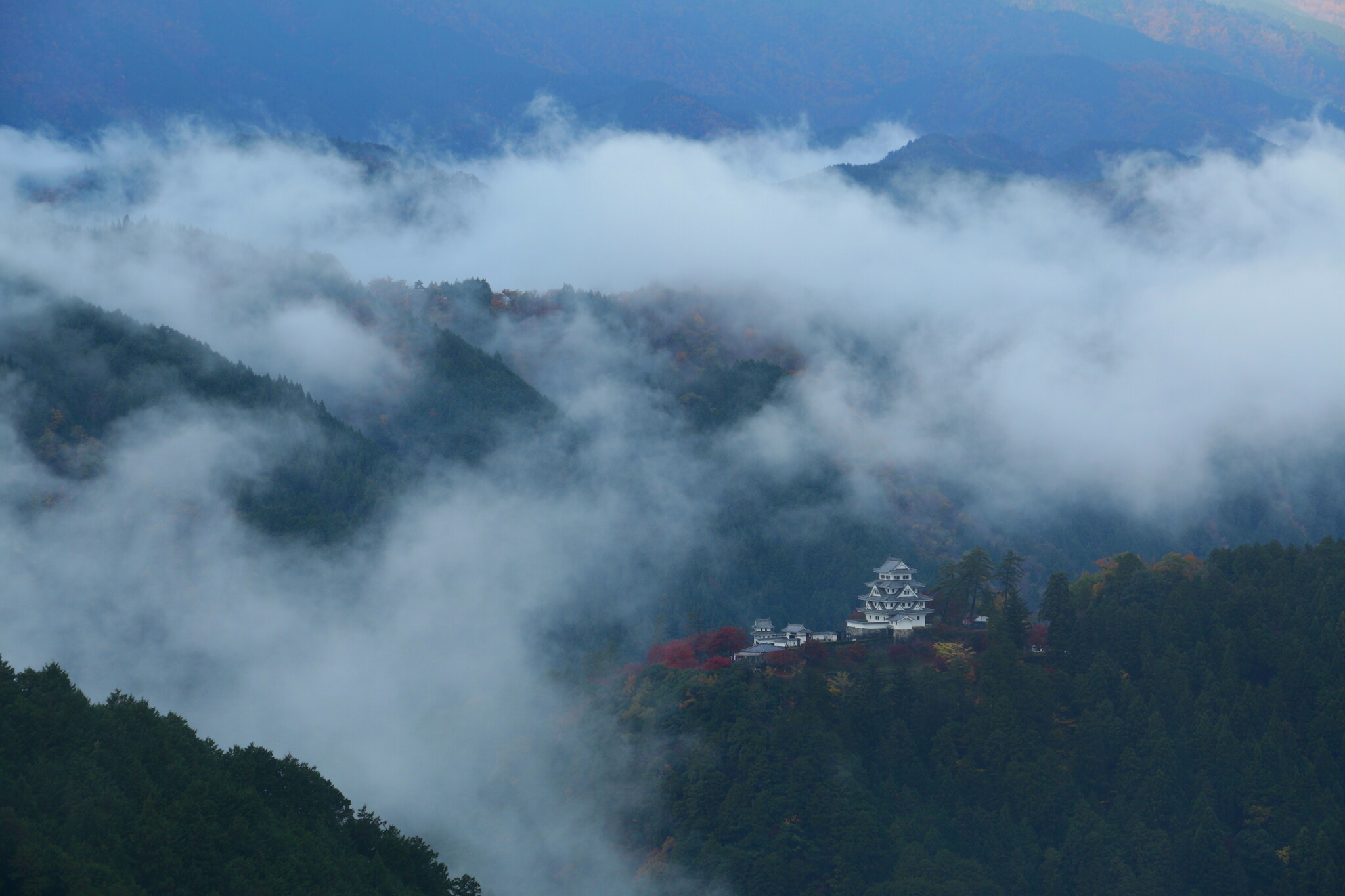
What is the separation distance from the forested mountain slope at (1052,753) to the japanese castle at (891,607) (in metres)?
2.92

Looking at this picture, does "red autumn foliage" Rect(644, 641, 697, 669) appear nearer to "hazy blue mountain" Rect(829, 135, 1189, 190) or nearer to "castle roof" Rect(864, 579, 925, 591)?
"castle roof" Rect(864, 579, 925, 591)

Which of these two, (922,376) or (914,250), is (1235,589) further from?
(914,250)

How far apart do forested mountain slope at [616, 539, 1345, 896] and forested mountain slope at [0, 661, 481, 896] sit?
817 inches

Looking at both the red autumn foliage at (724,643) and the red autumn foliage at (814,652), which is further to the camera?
the red autumn foliage at (724,643)

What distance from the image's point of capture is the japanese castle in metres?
68.8

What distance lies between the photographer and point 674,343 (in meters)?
148

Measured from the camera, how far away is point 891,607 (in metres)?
69.7

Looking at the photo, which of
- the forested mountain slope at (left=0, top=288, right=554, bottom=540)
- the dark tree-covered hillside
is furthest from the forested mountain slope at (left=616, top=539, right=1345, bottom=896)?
the forested mountain slope at (left=0, top=288, right=554, bottom=540)

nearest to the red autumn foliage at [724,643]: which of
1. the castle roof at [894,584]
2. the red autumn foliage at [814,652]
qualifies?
the red autumn foliage at [814,652]

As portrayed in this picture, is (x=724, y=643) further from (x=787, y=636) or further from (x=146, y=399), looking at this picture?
(x=146, y=399)

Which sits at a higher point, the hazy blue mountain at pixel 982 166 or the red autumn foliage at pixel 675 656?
the hazy blue mountain at pixel 982 166

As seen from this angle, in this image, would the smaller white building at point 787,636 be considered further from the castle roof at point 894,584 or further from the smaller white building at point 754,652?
the castle roof at point 894,584

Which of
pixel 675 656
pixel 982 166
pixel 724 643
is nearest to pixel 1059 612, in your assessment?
pixel 724 643

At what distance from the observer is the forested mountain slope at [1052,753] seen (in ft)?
176
